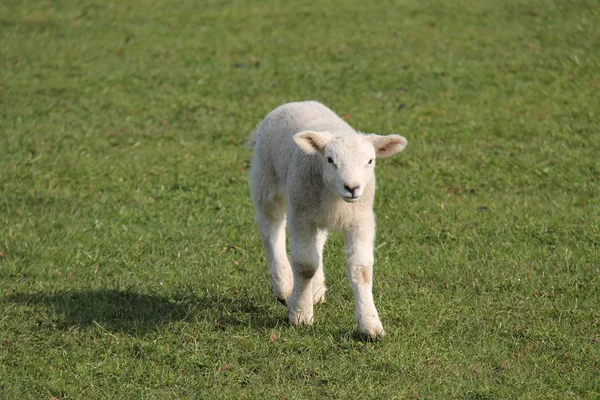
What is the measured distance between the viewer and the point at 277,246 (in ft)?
23.2

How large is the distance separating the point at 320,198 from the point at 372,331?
1026 millimetres

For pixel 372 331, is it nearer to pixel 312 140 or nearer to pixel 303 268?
pixel 303 268

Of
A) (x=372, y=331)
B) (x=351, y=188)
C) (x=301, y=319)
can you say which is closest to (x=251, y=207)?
(x=301, y=319)

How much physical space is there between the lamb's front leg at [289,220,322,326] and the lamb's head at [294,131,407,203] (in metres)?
0.46

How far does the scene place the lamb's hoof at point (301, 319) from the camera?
256 inches

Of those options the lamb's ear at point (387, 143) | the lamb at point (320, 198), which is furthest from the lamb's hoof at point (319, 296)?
the lamb's ear at point (387, 143)

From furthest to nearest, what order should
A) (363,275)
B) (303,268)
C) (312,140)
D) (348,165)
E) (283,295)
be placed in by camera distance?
1. (283,295)
2. (303,268)
3. (363,275)
4. (312,140)
5. (348,165)

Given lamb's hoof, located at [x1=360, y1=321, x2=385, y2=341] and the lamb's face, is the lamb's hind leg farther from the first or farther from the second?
the lamb's face

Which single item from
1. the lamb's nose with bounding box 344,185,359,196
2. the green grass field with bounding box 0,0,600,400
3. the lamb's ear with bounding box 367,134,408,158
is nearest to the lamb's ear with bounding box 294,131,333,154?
the lamb's ear with bounding box 367,134,408,158

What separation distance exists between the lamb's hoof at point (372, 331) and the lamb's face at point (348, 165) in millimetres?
947

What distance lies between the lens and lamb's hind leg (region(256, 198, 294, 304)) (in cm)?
692

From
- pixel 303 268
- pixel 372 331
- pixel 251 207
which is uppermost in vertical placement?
pixel 303 268

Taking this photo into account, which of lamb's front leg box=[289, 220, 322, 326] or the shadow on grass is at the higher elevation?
lamb's front leg box=[289, 220, 322, 326]

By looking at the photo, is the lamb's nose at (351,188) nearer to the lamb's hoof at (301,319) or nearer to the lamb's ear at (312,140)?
the lamb's ear at (312,140)
